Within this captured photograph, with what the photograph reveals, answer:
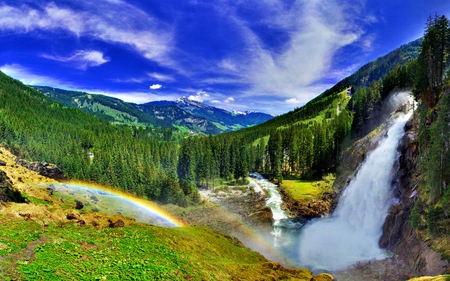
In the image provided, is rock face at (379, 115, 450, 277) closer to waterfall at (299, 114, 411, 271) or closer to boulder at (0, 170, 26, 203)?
waterfall at (299, 114, 411, 271)

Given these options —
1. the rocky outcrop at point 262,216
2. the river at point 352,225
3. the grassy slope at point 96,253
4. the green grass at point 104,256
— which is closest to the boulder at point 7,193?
the grassy slope at point 96,253

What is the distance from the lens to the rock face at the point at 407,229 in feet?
83.5

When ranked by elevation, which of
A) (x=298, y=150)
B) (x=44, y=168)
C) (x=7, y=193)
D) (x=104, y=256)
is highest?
(x=298, y=150)

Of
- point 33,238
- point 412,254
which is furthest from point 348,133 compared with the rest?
point 33,238

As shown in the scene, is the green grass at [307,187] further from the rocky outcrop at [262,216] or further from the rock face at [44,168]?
the rock face at [44,168]

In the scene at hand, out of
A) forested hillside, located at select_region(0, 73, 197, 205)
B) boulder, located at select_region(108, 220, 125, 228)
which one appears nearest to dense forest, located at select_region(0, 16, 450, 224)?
forested hillside, located at select_region(0, 73, 197, 205)

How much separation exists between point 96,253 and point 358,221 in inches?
1922

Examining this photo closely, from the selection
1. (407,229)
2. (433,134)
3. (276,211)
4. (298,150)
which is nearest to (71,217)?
(407,229)

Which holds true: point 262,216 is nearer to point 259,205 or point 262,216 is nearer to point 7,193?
point 259,205

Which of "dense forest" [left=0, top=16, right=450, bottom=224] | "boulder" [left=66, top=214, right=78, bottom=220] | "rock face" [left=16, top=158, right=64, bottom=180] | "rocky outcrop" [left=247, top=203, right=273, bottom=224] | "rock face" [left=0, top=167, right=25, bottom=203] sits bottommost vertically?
"rocky outcrop" [left=247, top=203, right=273, bottom=224]

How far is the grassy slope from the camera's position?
14.8 meters

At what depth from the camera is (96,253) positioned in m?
17.8

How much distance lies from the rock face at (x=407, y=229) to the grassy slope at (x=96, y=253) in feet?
43.0

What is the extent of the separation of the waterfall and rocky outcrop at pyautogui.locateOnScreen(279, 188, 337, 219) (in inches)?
117
